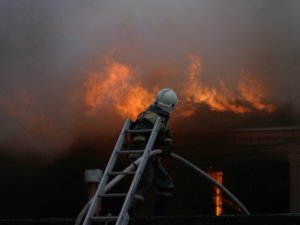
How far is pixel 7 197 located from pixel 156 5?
5.71 meters

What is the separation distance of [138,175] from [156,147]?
1288 mm

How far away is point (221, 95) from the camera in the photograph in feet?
43.4

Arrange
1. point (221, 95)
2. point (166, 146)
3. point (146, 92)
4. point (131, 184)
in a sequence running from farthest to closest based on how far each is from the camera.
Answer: point (221, 95)
point (146, 92)
point (166, 146)
point (131, 184)

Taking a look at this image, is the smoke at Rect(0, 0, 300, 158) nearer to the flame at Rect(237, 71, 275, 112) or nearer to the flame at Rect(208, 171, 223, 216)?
the flame at Rect(237, 71, 275, 112)

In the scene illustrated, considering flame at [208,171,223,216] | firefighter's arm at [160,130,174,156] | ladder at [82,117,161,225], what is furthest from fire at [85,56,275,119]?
ladder at [82,117,161,225]

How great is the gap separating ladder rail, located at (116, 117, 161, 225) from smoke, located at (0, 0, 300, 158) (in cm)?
362

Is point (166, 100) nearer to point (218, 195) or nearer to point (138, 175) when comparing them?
point (138, 175)

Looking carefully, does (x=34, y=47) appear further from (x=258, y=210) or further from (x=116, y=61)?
(x=258, y=210)

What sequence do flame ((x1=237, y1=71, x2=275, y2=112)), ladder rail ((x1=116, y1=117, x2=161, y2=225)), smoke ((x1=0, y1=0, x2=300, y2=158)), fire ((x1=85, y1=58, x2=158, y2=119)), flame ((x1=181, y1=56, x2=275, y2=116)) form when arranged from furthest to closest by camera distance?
flame ((x1=237, y1=71, x2=275, y2=112)) → flame ((x1=181, y1=56, x2=275, y2=116)) → fire ((x1=85, y1=58, x2=158, y2=119)) → smoke ((x1=0, y1=0, x2=300, y2=158)) → ladder rail ((x1=116, y1=117, x2=161, y2=225))

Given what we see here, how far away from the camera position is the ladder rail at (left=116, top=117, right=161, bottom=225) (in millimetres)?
7965

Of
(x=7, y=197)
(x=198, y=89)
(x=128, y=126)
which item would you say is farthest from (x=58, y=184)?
(x=128, y=126)

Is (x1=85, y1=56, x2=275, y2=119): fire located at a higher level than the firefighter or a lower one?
higher

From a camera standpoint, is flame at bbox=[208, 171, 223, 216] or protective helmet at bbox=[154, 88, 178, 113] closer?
protective helmet at bbox=[154, 88, 178, 113]

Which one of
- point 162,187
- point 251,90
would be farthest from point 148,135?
point 251,90
